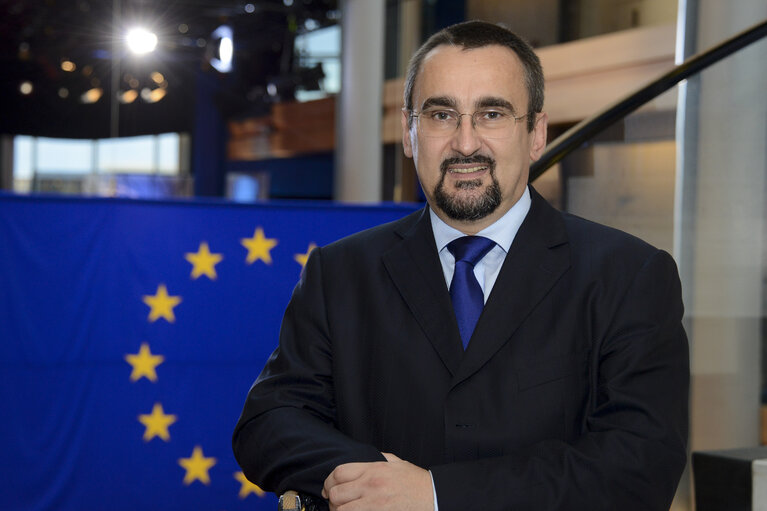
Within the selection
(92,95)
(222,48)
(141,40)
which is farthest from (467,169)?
(222,48)

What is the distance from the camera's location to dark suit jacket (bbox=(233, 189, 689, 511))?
1.61 metres

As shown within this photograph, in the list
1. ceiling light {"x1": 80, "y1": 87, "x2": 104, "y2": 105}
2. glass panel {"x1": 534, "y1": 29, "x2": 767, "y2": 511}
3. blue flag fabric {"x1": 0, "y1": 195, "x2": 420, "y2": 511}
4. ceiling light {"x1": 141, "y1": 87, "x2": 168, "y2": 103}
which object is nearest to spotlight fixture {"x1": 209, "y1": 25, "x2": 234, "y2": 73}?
ceiling light {"x1": 141, "y1": 87, "x2": 168, "y2": 103}

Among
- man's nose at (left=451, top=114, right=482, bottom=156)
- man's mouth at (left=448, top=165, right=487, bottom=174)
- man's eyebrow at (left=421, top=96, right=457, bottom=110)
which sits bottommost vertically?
man's mouth at (left=448, top=165, right=487, bottom=174)

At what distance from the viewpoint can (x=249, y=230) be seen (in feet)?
16.0

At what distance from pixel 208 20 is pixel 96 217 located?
397cm

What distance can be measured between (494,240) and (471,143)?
19 cm

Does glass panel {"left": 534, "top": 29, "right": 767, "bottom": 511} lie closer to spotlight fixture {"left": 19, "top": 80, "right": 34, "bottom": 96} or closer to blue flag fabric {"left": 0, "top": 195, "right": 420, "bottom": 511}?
blue flag fabric {"left": 0, "top": 195, "right": 420, "bottom": 511}

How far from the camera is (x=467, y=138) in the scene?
173 centimetres

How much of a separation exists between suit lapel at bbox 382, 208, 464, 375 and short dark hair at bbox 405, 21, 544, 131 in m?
0.22

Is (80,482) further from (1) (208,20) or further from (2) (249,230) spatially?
(1) (208,20)

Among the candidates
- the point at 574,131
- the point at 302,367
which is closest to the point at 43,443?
the point at 574,131

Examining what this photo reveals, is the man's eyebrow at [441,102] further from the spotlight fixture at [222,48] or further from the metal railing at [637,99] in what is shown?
the spotlight fixture at [222,48]

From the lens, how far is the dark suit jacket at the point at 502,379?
161cm

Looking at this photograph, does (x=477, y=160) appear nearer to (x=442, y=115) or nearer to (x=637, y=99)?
(x=442, y=115)
